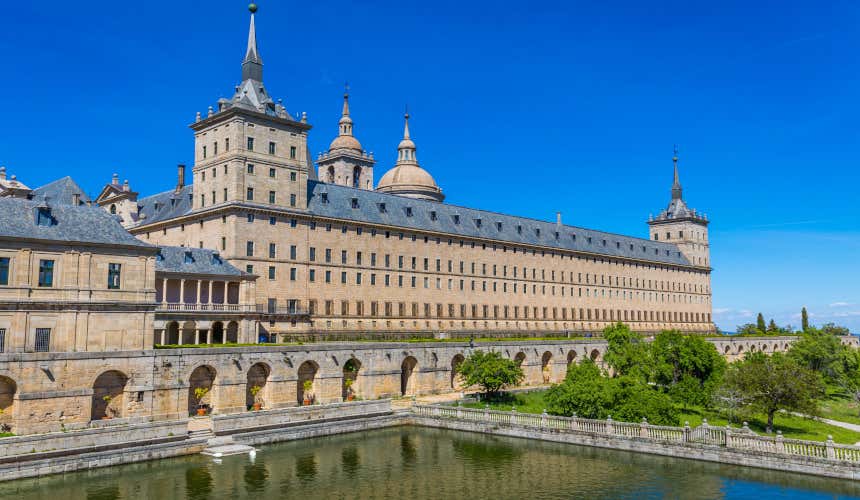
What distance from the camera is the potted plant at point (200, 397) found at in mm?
48688

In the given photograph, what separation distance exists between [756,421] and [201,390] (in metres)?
41.6

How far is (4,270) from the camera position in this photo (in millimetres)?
40875

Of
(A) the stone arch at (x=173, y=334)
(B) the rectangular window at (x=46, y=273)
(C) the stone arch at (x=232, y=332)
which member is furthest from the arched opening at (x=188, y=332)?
(B) the rectangular window at (x=46, y=273)

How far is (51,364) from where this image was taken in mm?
41188

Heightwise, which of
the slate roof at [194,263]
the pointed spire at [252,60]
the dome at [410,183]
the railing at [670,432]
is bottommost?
the railing at [670,432]

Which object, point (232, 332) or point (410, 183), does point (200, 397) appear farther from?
point (410, 183)

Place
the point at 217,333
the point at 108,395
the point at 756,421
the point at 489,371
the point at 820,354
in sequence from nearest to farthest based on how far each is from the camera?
1. the point at 108,395
2. the point at 756,421
3. the point at 489,371
4. the point at 217,333
5. the point at 820,354

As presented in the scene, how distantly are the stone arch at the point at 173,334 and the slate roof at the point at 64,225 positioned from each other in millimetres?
12035

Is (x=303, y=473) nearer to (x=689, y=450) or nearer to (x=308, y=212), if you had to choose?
(x=689, y=450)

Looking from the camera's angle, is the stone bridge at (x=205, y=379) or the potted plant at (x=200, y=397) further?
the potted plant at (x=200, y=397)

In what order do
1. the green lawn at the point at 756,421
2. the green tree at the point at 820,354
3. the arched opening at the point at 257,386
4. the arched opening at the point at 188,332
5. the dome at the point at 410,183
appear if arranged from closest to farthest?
the arched opening at the point at 257,386 < the green lawn at the point at 756,421 < the arched opening at the point at 188,332 < the green tree at the point at 820,354 < the dome at the point at 410,183

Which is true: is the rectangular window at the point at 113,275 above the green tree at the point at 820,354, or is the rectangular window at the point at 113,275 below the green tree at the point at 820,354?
above

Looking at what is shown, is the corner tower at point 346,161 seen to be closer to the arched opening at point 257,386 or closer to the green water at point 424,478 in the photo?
the arched opening at point 257,386

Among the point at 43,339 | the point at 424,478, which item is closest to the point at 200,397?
the point at 43,339
